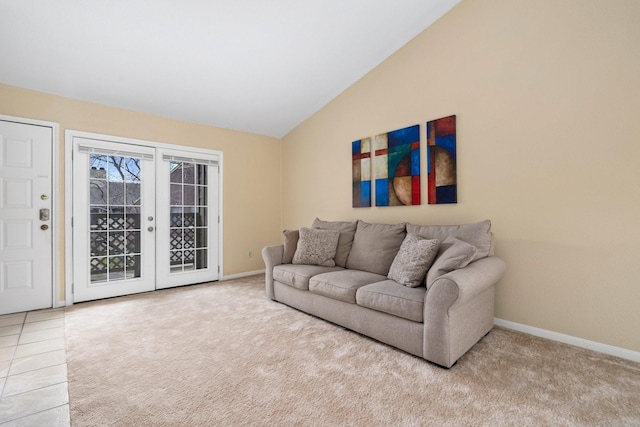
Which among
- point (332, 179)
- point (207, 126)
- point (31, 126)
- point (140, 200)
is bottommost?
point (140, 200)

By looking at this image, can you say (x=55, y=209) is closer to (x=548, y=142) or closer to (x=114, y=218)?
(x=114, y=218)

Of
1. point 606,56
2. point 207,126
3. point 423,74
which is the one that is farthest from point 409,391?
point 207,126

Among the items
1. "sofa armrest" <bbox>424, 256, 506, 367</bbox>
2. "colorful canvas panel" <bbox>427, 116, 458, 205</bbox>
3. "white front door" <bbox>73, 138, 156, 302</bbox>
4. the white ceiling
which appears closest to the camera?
"sofa armrest" <bbox>424, 256, 506, 367</bbox>

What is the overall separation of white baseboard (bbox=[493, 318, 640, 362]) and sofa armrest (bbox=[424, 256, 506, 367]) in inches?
29.1

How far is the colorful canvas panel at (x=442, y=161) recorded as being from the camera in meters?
3.02

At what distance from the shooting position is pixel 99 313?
316 centimetres

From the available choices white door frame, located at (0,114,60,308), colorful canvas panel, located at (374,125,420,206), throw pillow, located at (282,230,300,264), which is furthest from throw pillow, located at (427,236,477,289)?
white door frame, located at (0,114,60,308)

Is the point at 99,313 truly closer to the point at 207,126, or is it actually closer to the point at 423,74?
the point at 207,126

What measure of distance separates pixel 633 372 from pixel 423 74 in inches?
120

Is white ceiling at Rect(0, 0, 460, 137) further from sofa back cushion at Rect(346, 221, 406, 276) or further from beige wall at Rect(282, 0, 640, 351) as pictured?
sofa back cushion at Rect(346, 221, 406, 276)

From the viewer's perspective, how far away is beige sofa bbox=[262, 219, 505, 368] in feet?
6.60

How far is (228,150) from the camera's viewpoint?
185 inches

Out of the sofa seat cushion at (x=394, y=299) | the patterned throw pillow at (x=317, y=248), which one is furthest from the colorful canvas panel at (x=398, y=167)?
the sofa seat cushion at (x=394, y=299)

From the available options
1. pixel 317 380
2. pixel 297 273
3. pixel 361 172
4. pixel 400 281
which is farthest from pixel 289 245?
pixel 317 380
